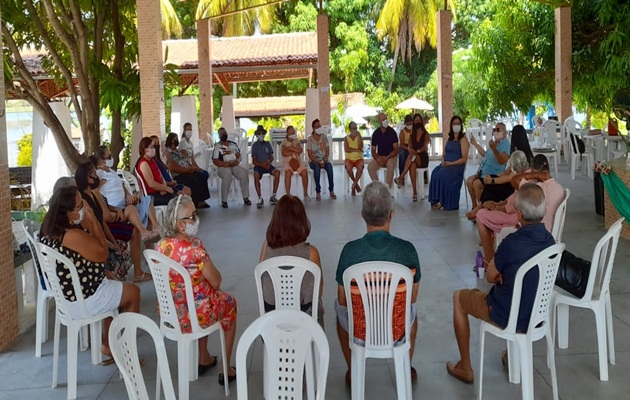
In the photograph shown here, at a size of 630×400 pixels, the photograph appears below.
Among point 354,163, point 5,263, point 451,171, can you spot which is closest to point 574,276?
point 5,263

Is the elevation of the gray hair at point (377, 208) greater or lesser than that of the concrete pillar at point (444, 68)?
lesser

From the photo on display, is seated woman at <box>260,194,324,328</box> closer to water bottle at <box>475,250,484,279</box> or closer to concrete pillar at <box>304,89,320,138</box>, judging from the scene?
water bottle at <box>475,250,484,279</box>

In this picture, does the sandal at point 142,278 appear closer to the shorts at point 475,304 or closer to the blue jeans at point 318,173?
the shorts at point 475,304

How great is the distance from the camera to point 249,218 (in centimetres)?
964

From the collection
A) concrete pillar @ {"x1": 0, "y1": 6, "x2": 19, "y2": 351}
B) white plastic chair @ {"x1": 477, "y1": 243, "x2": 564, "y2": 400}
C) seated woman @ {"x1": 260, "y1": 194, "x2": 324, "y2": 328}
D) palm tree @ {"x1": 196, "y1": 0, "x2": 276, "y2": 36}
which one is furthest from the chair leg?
palm tree @ {"x1": 196, "y1": 0, "x2": 276, "y2": 36}

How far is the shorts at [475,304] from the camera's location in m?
3.81

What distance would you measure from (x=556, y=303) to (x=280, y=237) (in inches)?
63.0

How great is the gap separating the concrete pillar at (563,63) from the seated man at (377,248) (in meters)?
13.0

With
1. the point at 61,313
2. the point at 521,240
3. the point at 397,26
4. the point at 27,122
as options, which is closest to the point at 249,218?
the point at 61,313

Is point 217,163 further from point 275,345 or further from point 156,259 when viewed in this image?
point 275,345

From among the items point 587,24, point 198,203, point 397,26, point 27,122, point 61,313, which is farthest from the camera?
point 397,26

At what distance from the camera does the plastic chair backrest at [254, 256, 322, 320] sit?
3.77 metres

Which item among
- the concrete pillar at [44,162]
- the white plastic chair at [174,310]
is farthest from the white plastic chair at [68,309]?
the concrete pillar at [44,162]

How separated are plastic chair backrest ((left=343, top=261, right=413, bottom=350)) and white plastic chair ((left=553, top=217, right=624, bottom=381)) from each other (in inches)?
43.3
